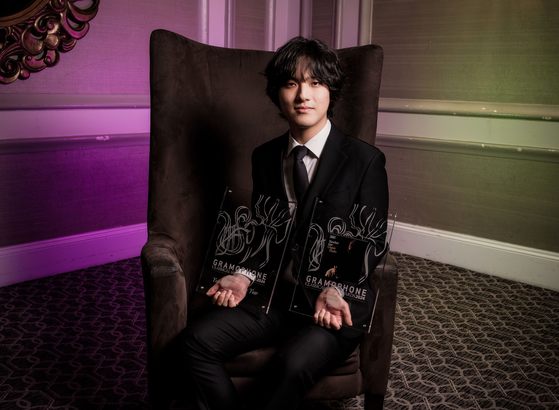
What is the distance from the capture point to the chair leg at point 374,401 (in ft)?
5.47

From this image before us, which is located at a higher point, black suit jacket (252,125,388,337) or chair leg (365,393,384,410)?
black suit jacket (252,125,388,337)

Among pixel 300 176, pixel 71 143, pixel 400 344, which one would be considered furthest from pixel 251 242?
pixel 71 143

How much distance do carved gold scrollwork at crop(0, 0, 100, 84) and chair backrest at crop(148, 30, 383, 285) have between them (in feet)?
4.75

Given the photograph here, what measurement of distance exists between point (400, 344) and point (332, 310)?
3.90 feet

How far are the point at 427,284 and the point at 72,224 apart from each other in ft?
7.43

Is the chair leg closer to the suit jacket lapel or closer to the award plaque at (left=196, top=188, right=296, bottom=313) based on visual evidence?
the award plaque at (left=196, top=188, right=296, bottom=313)

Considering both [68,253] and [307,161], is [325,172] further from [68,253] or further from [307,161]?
[68,253]

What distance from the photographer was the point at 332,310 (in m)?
1.45

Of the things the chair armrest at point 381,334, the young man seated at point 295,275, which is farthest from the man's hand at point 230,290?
the chair armrest at point 381,334

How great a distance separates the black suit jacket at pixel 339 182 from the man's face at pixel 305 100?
0.09m

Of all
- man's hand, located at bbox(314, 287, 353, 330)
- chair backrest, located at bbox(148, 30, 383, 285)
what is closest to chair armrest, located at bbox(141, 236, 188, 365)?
chair backrest, located at bbox(148, 30, 383, 285)

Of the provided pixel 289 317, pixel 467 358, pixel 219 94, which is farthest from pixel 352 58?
pixel 467 358

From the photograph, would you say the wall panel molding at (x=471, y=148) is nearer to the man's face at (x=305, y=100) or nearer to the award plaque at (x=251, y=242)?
the man's face at (x=305, y=100)

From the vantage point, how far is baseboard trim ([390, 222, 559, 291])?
10.8 feet
